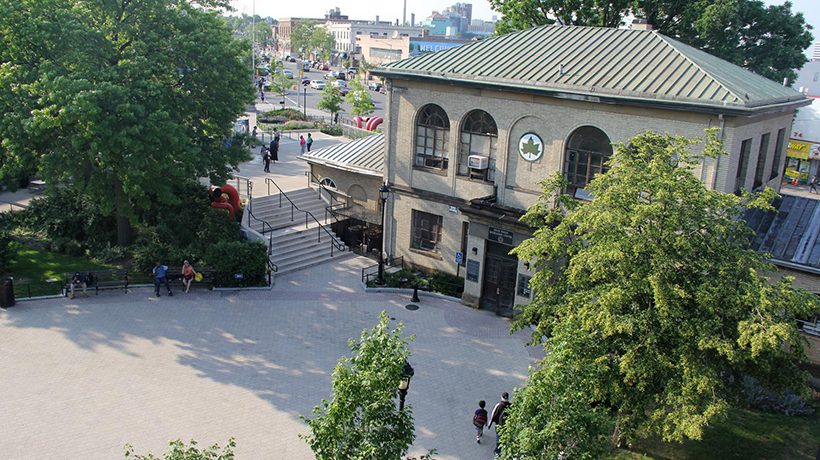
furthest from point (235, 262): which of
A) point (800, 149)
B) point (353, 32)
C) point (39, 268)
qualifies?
point (353, 32)

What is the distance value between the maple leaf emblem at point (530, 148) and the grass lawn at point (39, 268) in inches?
639

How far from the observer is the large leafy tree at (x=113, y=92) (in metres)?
22.0

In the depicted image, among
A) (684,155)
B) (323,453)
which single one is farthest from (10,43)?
(684,155)

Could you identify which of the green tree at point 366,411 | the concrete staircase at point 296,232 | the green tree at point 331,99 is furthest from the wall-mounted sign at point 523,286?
the green tree at point 331,99

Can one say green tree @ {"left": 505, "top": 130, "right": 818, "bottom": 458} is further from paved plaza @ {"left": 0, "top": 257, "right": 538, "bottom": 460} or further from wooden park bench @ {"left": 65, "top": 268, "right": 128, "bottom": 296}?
wooden park bench @ {"left": 65, "top": 268, "right": 128, "bottom": 296}

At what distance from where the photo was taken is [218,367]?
19.3 metres

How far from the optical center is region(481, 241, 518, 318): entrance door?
23625 millimetres

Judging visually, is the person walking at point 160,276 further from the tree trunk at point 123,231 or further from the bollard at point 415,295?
the bollard at point 415,295

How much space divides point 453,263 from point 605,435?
1471 cm

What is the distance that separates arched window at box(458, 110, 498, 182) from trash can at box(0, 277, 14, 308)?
1606cm

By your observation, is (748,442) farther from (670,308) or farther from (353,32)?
(353,32)

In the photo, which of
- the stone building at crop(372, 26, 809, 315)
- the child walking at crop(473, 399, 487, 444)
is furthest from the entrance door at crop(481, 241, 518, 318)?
the child walking at crop(473, 399, 487, 444)

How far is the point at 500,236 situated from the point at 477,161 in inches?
115

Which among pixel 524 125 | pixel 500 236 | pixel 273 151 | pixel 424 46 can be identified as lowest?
pixel 500 236
